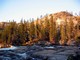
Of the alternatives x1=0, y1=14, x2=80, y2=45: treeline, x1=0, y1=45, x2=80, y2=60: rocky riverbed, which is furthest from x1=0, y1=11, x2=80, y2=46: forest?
x1=0, y1=45, x2=80, y2=60: rocky riverbed

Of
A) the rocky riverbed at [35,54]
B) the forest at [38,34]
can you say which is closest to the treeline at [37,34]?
the forest at [38,34]

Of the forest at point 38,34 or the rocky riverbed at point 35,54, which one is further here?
the forest at point 38,34

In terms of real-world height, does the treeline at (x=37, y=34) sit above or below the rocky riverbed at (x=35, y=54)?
above

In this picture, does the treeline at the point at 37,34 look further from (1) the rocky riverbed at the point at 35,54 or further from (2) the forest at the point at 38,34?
(1) the rocky riverbed at the point at 35,54

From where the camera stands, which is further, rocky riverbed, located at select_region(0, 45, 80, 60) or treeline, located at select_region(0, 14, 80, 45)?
treeline, located at select_region(0, 14, 80, 45)

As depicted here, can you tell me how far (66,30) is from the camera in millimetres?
102875

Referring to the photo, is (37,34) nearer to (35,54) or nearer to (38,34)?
(38,34)

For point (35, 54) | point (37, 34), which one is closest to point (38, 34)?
point (37, 34)

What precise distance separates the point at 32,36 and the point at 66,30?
16.5 m

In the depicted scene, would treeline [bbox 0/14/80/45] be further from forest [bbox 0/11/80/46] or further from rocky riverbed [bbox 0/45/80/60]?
rocky riverbed [bbox 0/45/80/60]

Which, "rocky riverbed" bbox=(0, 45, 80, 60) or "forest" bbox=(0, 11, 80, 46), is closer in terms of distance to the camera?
"rocky riverbed" bbox=(0, 45, 80, 60)

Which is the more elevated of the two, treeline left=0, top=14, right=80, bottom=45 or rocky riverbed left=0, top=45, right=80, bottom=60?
treeline left=0, top=14, right=80, bottom=45

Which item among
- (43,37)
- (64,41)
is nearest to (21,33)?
(43,37)

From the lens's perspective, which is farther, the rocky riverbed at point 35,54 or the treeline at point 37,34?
the treeline at point 37,34
